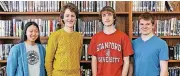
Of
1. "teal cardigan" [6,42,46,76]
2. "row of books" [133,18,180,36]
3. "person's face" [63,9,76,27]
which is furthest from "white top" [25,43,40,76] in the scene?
"row of books" [133,18,180,36]

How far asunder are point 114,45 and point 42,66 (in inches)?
28.4

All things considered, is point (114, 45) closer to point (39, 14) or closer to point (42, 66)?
point (42, 66)

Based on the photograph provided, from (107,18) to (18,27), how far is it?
1.25 metres

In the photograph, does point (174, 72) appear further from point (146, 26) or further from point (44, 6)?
point (44, 6)

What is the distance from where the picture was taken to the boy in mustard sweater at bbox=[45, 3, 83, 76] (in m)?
2.30

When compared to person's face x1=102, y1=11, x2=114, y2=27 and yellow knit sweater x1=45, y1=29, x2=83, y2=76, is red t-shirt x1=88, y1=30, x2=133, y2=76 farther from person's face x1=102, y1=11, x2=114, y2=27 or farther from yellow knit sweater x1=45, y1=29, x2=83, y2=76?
yellow knit sweater x1=45, y1=29, x2=83, y2=76

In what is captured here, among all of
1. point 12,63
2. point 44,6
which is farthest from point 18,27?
point 12,63

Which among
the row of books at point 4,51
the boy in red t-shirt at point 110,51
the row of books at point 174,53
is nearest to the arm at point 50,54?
the boy in red t-shirt at point 110,51

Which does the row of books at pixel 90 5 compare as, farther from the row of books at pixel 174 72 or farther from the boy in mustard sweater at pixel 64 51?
the row of books at pixel 174 72

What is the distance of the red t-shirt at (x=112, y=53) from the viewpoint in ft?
7.90

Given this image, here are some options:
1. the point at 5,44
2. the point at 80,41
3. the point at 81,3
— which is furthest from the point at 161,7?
the point at 5,44

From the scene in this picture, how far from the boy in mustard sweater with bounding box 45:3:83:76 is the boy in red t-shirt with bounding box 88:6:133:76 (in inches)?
9.6

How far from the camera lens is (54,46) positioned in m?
2.32

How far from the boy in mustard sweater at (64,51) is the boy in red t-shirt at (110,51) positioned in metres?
0.24
